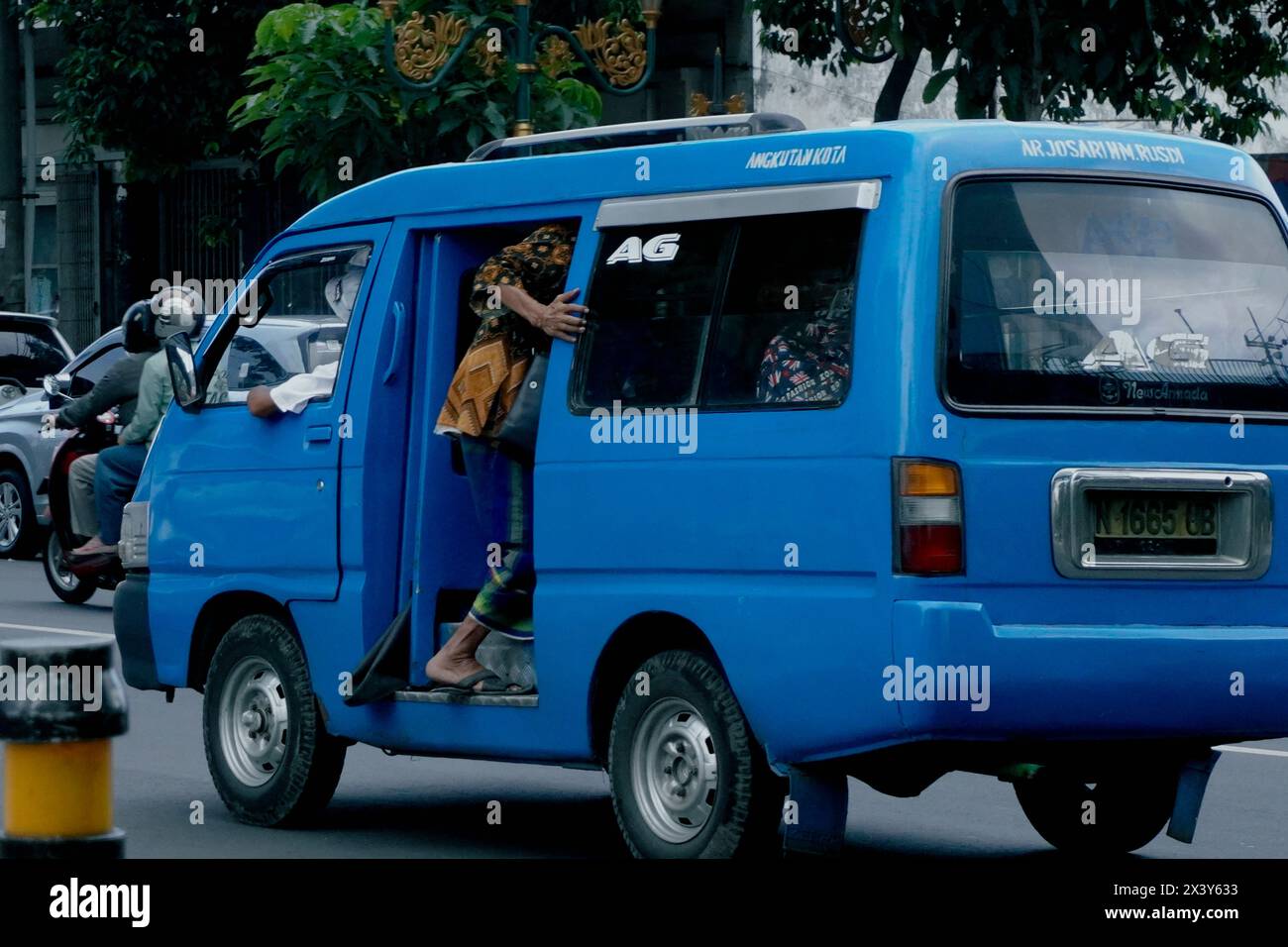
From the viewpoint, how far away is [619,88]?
1811 centimetres

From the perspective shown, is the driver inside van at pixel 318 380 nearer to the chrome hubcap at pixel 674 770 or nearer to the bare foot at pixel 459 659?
the bare foot at pixel 459 659

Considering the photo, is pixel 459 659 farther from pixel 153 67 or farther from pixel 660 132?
pixel 153 67

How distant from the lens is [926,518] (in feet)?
20.6

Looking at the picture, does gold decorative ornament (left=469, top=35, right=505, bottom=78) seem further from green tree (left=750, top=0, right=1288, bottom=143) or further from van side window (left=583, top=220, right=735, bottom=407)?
van side window (left=583, top=220, right=735, bottom=407)

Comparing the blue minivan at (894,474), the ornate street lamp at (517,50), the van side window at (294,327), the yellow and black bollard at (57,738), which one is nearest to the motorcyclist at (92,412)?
the ornate street lamp at (517,50)

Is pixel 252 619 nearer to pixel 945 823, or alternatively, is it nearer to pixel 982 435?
pixel 945 823

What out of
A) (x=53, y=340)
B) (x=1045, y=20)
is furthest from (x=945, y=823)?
(x=53, y=340)

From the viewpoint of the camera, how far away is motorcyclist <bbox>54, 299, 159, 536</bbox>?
14.9 metres

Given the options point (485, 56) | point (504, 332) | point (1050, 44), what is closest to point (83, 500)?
point (485, 56)

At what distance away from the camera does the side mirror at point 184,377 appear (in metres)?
9.07

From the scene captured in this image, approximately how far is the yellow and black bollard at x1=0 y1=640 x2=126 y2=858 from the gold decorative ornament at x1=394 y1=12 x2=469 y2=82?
13165 mm

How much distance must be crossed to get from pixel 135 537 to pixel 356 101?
1019 cm

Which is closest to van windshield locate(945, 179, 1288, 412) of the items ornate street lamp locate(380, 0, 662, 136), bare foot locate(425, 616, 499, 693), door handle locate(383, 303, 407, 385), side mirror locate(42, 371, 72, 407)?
bare foot locate(425, 616, 499, 693)
